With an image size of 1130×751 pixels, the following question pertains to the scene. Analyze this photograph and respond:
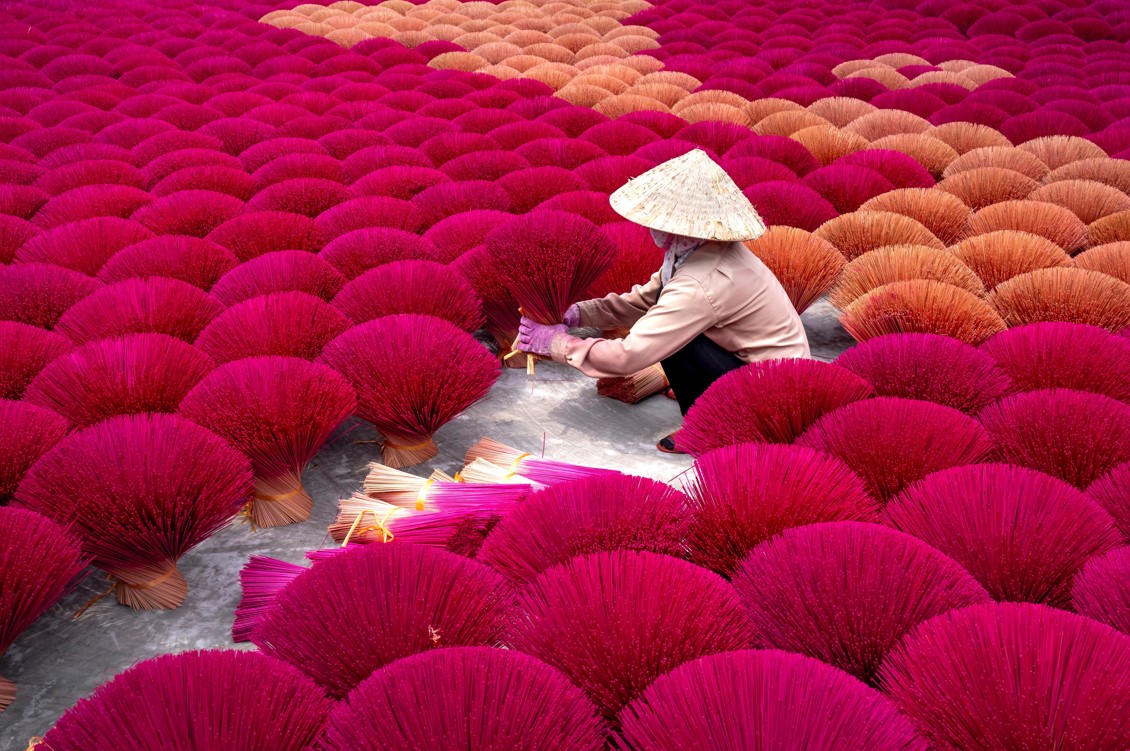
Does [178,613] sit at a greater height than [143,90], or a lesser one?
lesser

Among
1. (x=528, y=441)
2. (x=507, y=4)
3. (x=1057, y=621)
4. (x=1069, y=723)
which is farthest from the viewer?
(x=507, y=4)

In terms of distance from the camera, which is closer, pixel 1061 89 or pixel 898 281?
pixel 898 281

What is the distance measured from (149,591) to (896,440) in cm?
110

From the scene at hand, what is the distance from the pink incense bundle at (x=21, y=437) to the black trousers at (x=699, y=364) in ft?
3.50

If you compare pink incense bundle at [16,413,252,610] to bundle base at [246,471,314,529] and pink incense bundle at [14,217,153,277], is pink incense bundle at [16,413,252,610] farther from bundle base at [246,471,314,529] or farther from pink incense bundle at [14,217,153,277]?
pink incense bundle at [14,217,153,277]

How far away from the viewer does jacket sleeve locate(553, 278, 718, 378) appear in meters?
1.69

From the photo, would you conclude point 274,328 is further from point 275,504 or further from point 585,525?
point 585,525

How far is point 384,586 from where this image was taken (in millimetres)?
1035

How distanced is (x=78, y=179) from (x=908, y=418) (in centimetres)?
232

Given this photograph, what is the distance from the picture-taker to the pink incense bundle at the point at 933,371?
1.57 m

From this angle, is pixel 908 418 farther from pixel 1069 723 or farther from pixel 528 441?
pixel 528 441

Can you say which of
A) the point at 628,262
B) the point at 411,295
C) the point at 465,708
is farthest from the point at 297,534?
the point at 628,262

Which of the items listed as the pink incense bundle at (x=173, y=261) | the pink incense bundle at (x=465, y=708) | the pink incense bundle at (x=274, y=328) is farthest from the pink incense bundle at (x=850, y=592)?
the pink incense bundle at (x=173, y=261)

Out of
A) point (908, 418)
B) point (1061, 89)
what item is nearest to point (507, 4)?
point (1061, 89)
